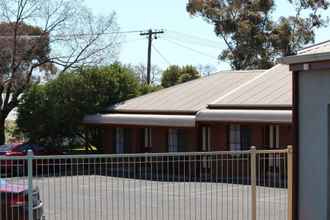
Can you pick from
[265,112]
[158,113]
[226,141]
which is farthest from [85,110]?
[265,112]

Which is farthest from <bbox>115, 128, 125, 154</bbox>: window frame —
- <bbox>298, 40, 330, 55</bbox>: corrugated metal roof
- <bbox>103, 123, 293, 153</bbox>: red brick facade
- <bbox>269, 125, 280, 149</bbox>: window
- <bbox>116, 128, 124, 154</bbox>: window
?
<bbox>298, 40, 330, 55</bbox>: corrugated metal roof

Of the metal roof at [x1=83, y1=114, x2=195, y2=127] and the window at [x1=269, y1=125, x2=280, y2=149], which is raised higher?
the metal roof at [x1=83, y1=114, x2=195, y2=127]

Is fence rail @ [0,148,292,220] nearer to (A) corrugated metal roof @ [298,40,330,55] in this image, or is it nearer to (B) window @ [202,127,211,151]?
(A) corrugated metal roof @ [298,40,330,55]

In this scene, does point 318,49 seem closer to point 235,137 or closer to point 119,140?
point 235,137

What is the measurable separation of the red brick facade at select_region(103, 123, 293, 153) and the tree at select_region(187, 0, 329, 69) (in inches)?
717

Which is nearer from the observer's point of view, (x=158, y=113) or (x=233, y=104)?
(x=233, y=104)

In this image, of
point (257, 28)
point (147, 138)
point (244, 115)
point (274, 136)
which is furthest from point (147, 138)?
point (257, 28)

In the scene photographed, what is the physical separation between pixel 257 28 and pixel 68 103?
1991 cm

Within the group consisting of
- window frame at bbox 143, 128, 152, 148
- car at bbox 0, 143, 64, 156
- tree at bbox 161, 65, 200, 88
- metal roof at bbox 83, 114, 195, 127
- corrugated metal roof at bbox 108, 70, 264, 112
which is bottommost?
car at bbox 0, 143, 64, 156

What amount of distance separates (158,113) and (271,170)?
16.5m

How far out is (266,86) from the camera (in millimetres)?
32344

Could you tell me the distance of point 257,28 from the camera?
51.7m

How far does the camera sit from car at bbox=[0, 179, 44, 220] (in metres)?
10.7

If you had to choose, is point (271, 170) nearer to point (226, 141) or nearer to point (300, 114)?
point (300, 114)
